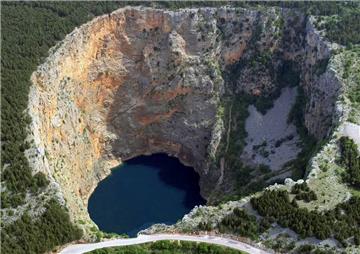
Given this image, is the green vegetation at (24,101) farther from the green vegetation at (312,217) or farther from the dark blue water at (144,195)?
the green vegetation at (312,217)

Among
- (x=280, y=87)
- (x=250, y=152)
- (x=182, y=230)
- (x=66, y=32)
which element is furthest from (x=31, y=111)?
(x=280, y=87)

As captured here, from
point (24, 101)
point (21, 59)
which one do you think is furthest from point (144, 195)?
point (21, 59)

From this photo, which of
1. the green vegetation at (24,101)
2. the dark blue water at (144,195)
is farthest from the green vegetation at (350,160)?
the green vegetation at (24,101)

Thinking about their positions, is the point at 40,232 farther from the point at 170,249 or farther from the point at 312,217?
the point at 312,217

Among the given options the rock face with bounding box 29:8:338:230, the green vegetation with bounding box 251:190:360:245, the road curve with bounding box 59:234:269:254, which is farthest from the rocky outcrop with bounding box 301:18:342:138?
the road curve with bounding box 59:234:269:254

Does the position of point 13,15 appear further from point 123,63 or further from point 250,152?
point 250,152
